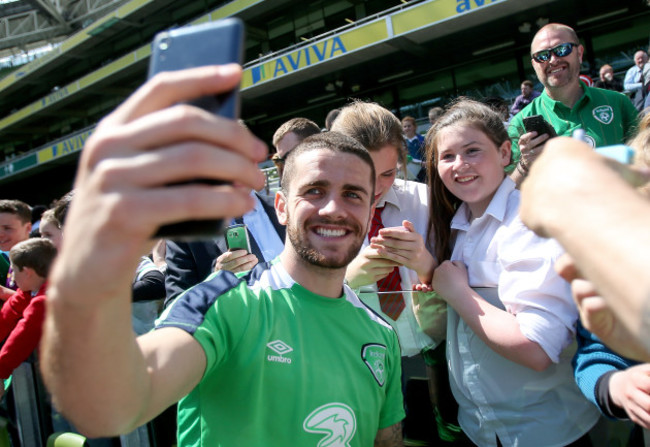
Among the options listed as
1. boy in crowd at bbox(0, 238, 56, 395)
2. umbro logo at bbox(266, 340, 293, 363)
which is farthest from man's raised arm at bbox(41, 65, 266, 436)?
boy in crowd at bbox(0, 238, 56, 395)

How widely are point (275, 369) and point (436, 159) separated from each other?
1.17 m

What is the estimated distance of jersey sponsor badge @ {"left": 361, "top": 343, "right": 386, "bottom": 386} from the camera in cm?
152

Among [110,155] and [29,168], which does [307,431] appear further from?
[29,168]

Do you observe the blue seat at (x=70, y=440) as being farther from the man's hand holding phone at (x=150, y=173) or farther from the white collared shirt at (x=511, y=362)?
the man's hand holding phone at (x=150, y=173)

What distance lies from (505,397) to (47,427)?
116 inches

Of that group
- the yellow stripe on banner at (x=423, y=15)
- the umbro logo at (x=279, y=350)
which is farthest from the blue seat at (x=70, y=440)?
the yellow stripe on banner at (x=423, y=15)

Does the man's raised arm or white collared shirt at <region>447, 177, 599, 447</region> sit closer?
the man's raised arm

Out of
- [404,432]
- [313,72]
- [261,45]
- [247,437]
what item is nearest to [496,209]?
[404,432]

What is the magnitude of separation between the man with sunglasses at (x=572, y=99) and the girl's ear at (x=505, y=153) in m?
0.96

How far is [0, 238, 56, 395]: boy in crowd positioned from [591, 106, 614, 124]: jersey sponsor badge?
361cm

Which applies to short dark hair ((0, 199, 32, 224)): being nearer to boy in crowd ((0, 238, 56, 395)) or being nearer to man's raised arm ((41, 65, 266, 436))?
boy in crowd ((0, 238, 56, 395))

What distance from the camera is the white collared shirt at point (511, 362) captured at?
148 centimetres

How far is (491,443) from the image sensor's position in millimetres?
1617

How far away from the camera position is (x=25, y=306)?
305cm
